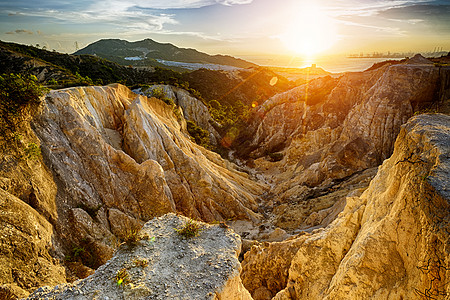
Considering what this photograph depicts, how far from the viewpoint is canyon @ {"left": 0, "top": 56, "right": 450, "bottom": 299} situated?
20.3 feet

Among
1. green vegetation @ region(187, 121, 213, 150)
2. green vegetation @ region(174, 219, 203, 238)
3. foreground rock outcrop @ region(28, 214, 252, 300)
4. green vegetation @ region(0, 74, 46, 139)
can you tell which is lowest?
green vegetation @ region(187, 121, 213, 150)

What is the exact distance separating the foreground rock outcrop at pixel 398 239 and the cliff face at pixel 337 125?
1588 cm

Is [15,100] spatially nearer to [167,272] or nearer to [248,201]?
[167,272]

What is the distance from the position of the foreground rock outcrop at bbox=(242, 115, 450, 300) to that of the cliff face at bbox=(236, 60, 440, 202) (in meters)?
15.9

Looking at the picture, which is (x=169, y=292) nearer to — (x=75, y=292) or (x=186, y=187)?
(x=75, y=292)

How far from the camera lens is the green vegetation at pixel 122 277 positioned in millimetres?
5925

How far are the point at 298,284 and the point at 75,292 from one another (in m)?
8.64

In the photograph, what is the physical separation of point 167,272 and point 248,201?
18.9m

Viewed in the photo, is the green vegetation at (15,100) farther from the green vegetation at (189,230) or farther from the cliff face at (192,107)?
the cliff face at (192,107)

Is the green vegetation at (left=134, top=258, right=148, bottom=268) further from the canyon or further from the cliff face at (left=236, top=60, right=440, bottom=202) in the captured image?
the cliff face at (left=236, top=60, right=440, bottom=202)

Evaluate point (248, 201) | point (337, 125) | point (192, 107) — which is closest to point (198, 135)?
point (192, 107)

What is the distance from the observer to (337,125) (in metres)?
34.4

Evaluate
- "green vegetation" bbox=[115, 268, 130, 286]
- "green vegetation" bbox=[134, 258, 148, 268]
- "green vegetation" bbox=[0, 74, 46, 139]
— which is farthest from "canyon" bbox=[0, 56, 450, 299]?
"green vegetation" bbox=[0, 74, 46, 139]

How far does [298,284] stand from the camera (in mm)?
10336
